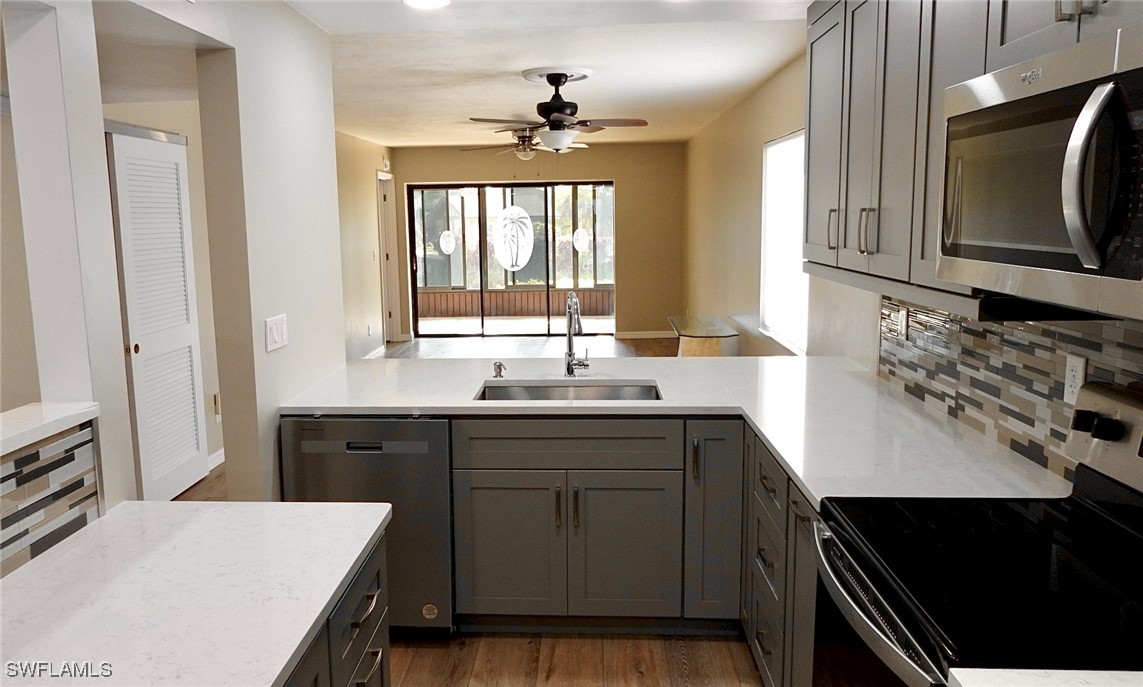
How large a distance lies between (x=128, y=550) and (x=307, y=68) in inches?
76.4

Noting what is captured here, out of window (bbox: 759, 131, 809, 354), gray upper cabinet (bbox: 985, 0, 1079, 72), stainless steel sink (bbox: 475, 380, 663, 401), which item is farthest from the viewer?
window (bbox: 759, 131, 809, 354)

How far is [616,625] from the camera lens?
2838 millimetres

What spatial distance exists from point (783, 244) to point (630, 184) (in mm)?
4926

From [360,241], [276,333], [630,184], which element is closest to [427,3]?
[276,333]

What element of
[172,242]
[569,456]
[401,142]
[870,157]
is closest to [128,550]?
[569,456]

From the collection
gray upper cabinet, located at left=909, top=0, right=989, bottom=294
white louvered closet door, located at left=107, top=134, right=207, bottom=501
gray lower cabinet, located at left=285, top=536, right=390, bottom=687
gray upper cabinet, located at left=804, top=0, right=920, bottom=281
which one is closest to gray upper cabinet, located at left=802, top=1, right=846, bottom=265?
gray upper cabinet, located at left=804, top=0, right=920, bottom=281

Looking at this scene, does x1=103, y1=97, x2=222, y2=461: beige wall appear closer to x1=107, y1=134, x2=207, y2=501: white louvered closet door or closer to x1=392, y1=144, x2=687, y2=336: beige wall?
x1=107, y1=134, x2=207, y2=501: white louvered closet door

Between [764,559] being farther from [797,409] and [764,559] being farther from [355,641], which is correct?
[355,641]

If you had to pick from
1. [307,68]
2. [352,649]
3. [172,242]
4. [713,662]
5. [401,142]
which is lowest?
[713,662]

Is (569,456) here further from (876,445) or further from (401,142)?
(401,142)

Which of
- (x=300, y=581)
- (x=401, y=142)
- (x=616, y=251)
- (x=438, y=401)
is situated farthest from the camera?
(x=616, y=251)

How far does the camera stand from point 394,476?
2678 millimetres

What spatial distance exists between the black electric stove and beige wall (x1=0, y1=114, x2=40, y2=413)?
3.13 m

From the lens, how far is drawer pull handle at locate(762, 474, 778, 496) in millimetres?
2217
